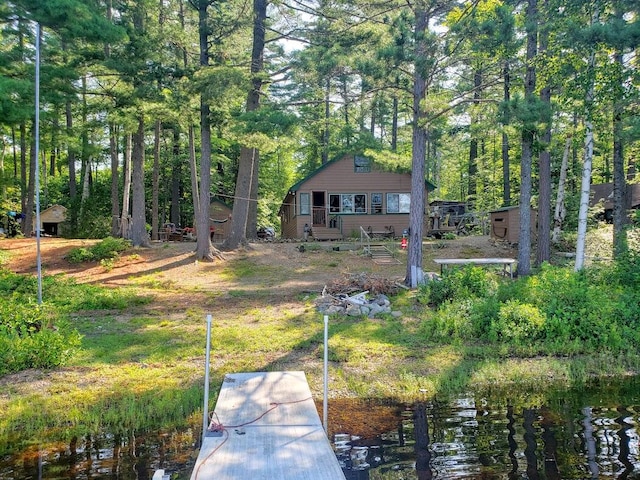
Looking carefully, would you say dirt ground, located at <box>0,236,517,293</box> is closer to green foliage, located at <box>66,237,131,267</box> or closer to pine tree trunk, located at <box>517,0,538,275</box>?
green foliage, located at <box>66,237,131,267</box>

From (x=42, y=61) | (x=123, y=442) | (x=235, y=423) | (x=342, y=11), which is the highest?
(x=342, y=11)

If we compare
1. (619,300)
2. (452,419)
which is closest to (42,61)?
(452,419)

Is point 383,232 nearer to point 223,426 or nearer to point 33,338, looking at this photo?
point 33,338

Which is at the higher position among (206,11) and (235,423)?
(206,11)

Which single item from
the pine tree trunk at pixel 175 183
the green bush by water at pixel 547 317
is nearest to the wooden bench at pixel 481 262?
the green bush by water at pixel 547 317

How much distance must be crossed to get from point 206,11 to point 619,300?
1474 cm

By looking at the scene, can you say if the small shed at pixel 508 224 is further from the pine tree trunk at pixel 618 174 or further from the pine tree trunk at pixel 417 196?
the pine tree trunk at pixel 417 196

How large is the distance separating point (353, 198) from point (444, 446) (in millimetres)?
19439

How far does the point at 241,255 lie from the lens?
18.1 m

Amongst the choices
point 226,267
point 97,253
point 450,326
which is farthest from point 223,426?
point 97,253

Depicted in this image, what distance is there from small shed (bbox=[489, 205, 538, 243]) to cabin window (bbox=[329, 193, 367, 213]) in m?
6.17

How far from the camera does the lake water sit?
4.52 metres

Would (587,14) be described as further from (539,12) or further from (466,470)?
(466,470)

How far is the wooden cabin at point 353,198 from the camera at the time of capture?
936 inches
